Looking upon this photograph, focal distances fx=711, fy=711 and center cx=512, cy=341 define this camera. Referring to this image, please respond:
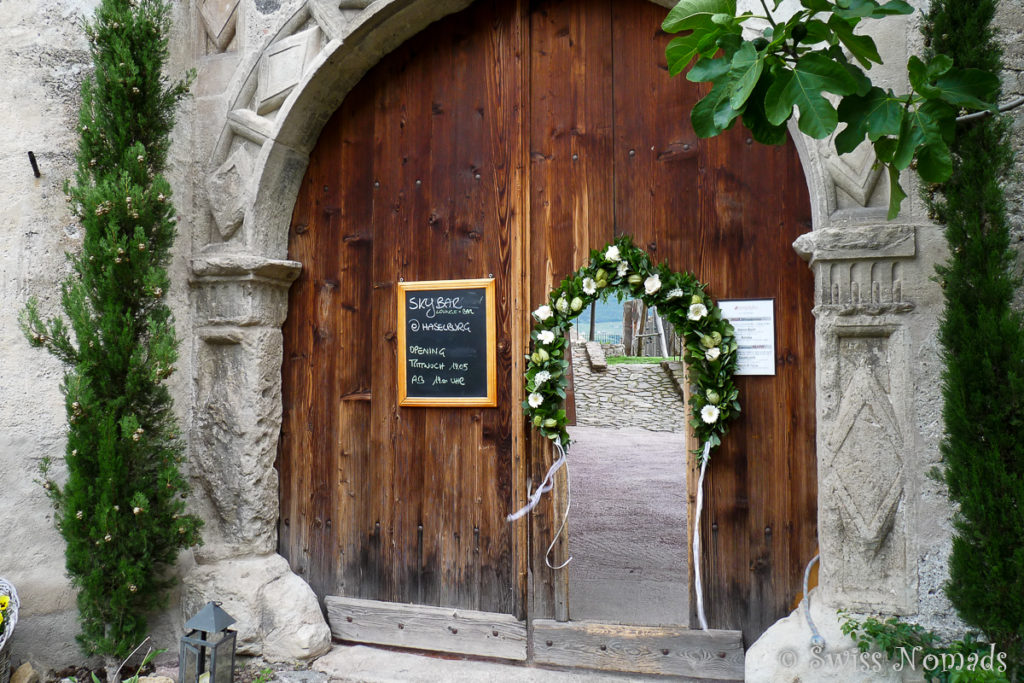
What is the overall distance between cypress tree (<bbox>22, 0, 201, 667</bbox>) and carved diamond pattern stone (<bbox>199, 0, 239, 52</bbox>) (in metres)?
0.30

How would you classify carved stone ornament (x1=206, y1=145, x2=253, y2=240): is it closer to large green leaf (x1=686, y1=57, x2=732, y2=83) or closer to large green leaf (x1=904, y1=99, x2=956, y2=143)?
large green leaf (x1=686, y1=57, x2=732, y2=83)

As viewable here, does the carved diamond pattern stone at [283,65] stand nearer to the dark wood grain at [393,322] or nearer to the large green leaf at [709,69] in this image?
the dark wood grain at [393,322]

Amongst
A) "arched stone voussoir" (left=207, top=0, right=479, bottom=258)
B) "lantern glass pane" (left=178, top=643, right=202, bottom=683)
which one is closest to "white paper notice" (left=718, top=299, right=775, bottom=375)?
"arched stone voussoir" (left=207, top=0, right=479, bottom=258)

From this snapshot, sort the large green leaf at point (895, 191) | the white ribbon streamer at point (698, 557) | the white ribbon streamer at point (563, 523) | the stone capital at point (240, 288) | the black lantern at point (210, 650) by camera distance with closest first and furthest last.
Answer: the large green leaf at point (895, 191) < the black lantern at point (210, 650) < the white ribbon streamer at point (698, 557) < the white ribbon streamer at point (563, 523) < the stone capital at point (240, 288)

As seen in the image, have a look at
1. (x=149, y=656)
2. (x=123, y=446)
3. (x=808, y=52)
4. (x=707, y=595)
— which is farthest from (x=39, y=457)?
(x=808, y=52)

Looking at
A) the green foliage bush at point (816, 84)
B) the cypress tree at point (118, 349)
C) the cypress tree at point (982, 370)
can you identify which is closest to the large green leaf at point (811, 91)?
the green foliage bush at point (816, 84)

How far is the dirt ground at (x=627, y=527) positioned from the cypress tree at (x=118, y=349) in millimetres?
1722

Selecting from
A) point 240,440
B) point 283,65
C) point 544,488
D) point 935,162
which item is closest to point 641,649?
point 544,488

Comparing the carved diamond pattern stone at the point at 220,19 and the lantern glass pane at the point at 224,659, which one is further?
the carved diamond pattern stone at the point at 220,19

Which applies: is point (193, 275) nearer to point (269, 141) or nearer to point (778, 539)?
point (269, 141)

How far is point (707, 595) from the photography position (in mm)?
2865

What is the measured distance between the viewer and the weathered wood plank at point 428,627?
310 cm

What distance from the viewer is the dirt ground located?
2.91 meters

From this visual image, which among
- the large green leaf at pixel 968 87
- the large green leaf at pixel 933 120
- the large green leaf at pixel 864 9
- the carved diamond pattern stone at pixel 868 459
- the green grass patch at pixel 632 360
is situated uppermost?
the large green leaf at pixel 864 9
